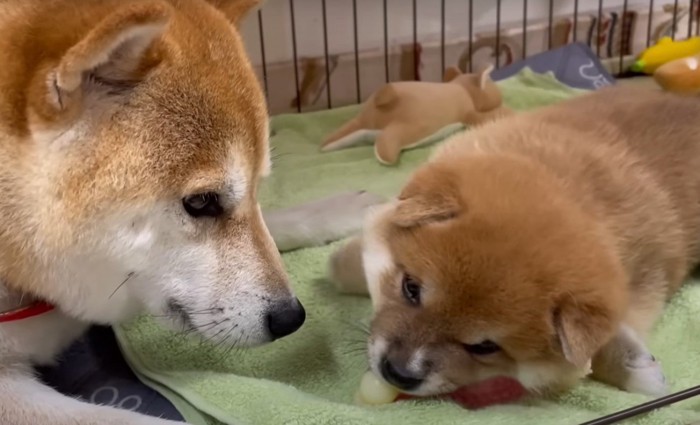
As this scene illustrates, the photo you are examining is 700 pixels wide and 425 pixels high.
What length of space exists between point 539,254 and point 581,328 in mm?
111

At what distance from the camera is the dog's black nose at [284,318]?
3.64 ft

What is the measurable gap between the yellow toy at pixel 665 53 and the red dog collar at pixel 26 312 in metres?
2.11

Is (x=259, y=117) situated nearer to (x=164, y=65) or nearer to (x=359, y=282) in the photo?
(x=164, y=65)

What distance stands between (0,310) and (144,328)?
0.25 m

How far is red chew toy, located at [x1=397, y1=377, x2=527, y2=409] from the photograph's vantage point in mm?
1179

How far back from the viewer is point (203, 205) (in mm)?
Answer: 1055

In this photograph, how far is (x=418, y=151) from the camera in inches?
81.0

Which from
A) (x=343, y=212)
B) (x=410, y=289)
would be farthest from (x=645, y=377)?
(x=343, y=212)

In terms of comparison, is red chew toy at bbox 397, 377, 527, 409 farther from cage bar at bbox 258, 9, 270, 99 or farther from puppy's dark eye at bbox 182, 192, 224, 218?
cage bar at bbox 258, 9, 270, 99

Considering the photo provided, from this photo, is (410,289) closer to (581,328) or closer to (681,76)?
(581,328)

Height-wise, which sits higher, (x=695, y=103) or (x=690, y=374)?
(x=695, y=103)

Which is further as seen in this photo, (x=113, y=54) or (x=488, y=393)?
(x=488, y=393)

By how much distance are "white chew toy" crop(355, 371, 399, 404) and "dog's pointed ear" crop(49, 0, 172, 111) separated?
543mm

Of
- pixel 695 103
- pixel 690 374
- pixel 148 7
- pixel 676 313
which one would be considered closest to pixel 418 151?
pixel 695 103
